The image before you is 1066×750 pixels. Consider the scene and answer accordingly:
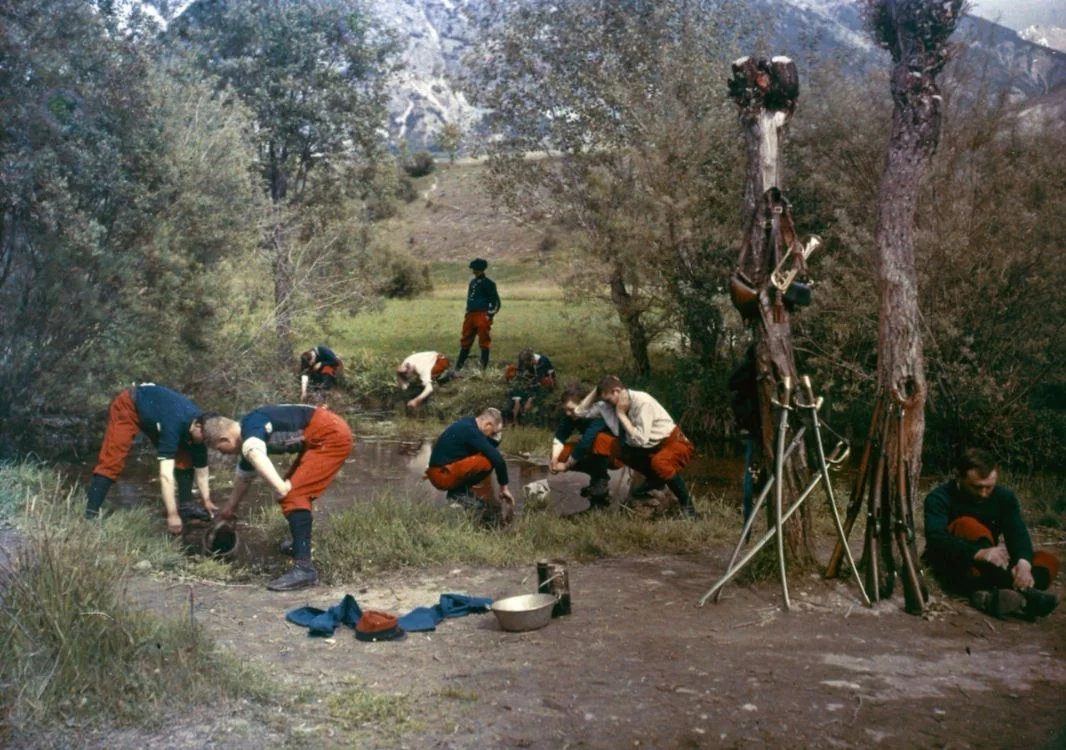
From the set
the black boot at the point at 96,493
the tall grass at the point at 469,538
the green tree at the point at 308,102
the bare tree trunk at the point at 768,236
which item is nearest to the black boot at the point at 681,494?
the tall grass at the point at 469,538

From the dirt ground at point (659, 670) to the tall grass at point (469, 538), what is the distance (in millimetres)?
421

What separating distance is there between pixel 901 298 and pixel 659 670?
3.76 metres

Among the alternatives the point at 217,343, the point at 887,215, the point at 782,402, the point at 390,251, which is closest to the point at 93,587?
the point at 782,402

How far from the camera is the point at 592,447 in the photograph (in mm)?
11148

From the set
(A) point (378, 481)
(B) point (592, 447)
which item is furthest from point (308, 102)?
(B) point (592, 447)

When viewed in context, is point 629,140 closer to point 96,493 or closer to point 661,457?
point 661,457

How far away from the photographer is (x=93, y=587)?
604 centimetres

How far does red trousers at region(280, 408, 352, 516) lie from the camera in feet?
30.0

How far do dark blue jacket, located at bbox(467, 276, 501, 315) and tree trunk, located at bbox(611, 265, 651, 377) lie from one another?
2398 millimetres

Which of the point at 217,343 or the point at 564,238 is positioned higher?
the point at 564,238

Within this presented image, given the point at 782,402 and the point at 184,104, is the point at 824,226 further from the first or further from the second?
the point at 184,104

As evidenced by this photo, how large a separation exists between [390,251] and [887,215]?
1030 inches

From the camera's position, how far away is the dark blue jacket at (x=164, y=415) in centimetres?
1012

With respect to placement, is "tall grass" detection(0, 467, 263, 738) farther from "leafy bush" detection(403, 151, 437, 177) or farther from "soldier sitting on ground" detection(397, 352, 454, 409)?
"leafy bush" detection(403, 151, 437, 177)
